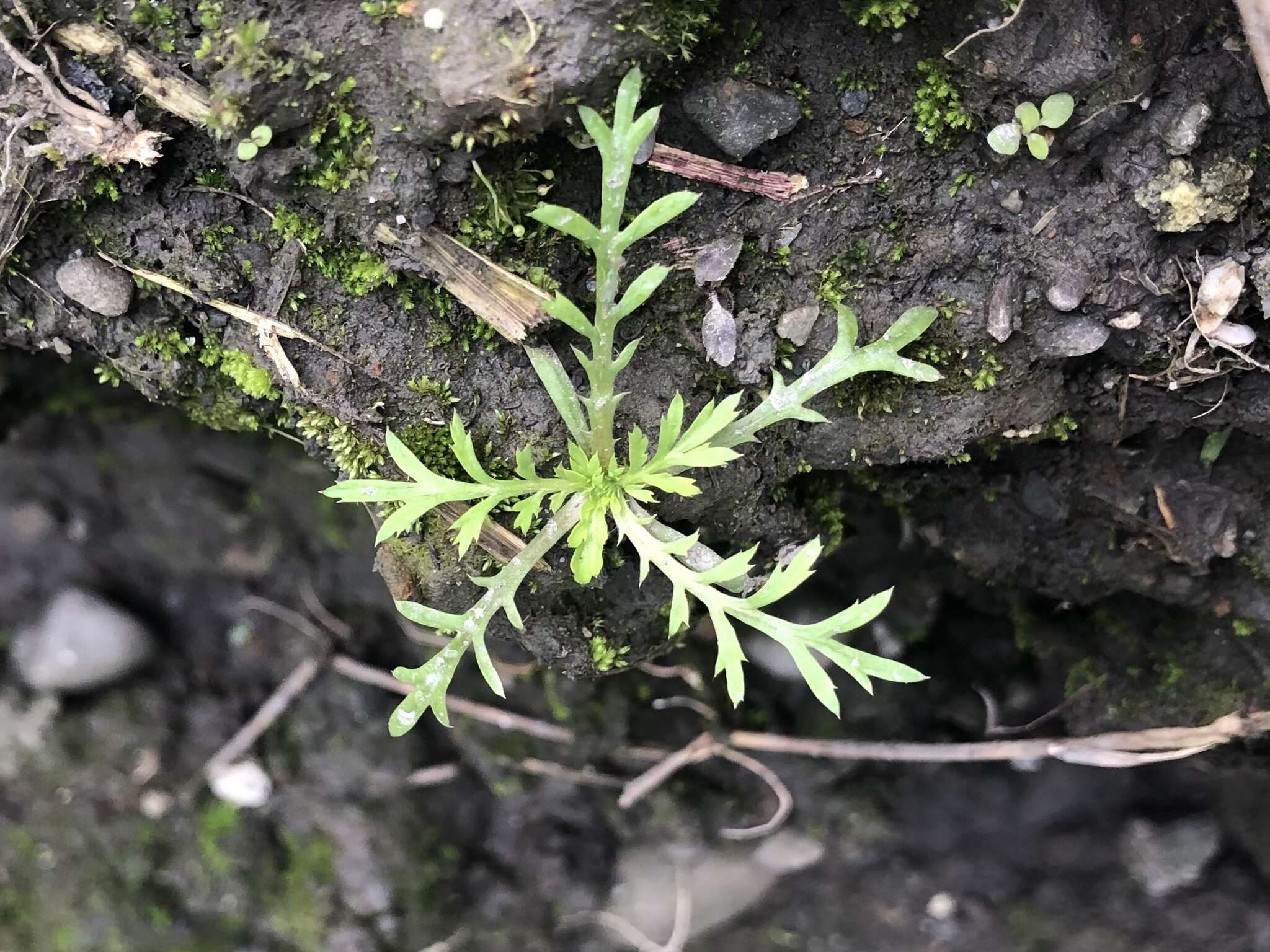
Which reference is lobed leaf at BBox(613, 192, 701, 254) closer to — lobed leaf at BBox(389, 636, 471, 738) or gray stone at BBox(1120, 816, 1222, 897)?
lobed leaf at BBox(389, 636, 471, 738)

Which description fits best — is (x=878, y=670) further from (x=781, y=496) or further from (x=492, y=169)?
(x=492, y=169)

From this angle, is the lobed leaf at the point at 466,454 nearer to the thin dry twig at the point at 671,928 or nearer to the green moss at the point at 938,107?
the green moss at the point at 938,107

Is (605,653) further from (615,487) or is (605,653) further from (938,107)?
(938,107)

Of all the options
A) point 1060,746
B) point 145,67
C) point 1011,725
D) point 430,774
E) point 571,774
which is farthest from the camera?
point 430,774

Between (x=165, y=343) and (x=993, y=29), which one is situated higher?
(x=993, y=29)

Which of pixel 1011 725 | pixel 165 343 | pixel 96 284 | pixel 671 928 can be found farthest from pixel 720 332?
pixel 671 928

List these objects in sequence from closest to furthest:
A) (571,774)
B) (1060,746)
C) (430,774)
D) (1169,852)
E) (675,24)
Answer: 1. (675,24)
2. (1060,746)
3. (1169,852)
4. (571,774)
5. (430,774)

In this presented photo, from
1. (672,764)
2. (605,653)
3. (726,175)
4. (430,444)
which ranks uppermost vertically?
(726,175)
